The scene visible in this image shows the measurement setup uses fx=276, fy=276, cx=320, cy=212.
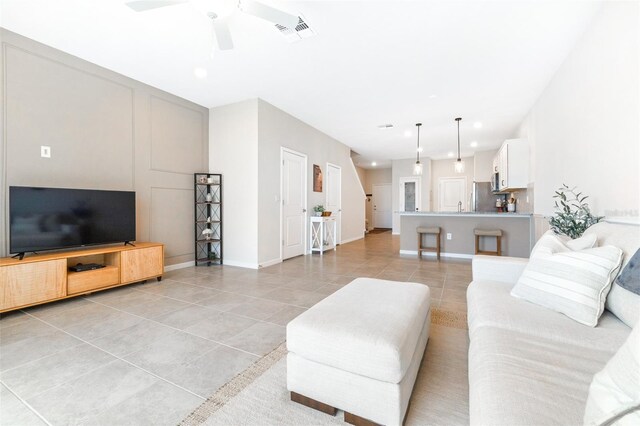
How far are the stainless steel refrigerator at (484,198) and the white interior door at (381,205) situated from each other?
4.94 meters

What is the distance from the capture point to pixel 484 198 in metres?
7.13

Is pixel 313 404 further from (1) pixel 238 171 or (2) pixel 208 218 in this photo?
(2) pixel 208 218

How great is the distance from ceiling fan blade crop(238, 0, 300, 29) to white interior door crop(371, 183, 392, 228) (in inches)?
407

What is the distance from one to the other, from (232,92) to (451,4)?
10.5 feet

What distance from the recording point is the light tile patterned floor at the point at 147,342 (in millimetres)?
1451

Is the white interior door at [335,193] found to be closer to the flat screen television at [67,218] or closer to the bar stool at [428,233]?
the bar stool at [428,233]

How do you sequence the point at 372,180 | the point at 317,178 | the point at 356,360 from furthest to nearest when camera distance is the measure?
the point at 372,180
the point at 317,178
the point at 356,360

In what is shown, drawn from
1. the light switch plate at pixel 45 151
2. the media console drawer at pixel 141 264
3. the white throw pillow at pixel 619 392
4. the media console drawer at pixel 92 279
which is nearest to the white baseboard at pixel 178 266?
the media console drawer at pixel 141 264

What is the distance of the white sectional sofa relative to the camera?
0.82m

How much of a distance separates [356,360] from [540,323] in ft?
3.11

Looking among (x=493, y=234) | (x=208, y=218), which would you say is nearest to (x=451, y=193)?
(x=493, y=234)

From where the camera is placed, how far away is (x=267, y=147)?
4.79m

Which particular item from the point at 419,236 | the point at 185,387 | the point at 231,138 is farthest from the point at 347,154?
the point at 185,387

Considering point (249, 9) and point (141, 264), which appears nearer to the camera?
point (249, 9)
